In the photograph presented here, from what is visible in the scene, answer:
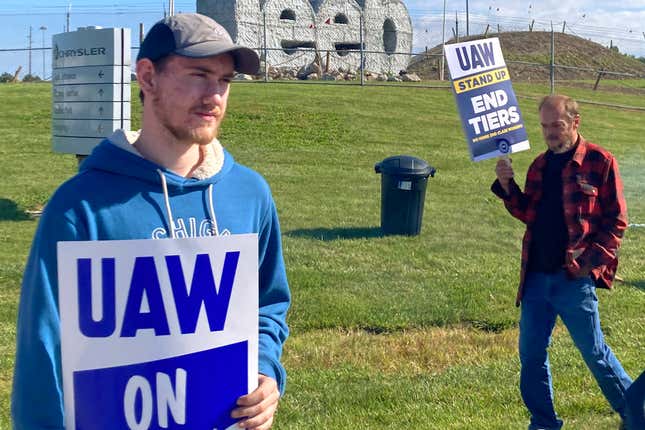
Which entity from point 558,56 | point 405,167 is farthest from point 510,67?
point 405,167

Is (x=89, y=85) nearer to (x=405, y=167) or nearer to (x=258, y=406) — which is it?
(x=405, y=167)

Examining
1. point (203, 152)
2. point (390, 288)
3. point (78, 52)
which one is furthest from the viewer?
point (78, 52)

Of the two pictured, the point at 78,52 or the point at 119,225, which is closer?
the point at 119,225

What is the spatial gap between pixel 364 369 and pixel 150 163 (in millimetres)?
4430

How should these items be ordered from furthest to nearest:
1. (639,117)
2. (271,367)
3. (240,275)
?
(639,117), (271,367), (240,275)

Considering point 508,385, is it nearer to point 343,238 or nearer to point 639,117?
point 343,238

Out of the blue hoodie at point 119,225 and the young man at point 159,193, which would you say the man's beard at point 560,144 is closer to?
the blue hoodie at point 119,225

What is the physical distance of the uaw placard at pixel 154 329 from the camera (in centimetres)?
204

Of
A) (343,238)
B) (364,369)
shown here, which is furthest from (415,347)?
(343,238)

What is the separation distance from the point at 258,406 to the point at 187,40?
3.30 ft

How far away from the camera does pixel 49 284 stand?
2.08m

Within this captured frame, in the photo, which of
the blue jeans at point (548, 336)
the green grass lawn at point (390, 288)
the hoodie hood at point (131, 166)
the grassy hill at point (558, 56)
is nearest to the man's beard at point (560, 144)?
the blue jeans at point (548, 336)

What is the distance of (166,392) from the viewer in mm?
2125

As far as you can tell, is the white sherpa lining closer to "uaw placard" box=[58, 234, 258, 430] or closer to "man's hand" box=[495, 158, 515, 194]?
"uaw placard" box=[58, 234, 258, 430]
